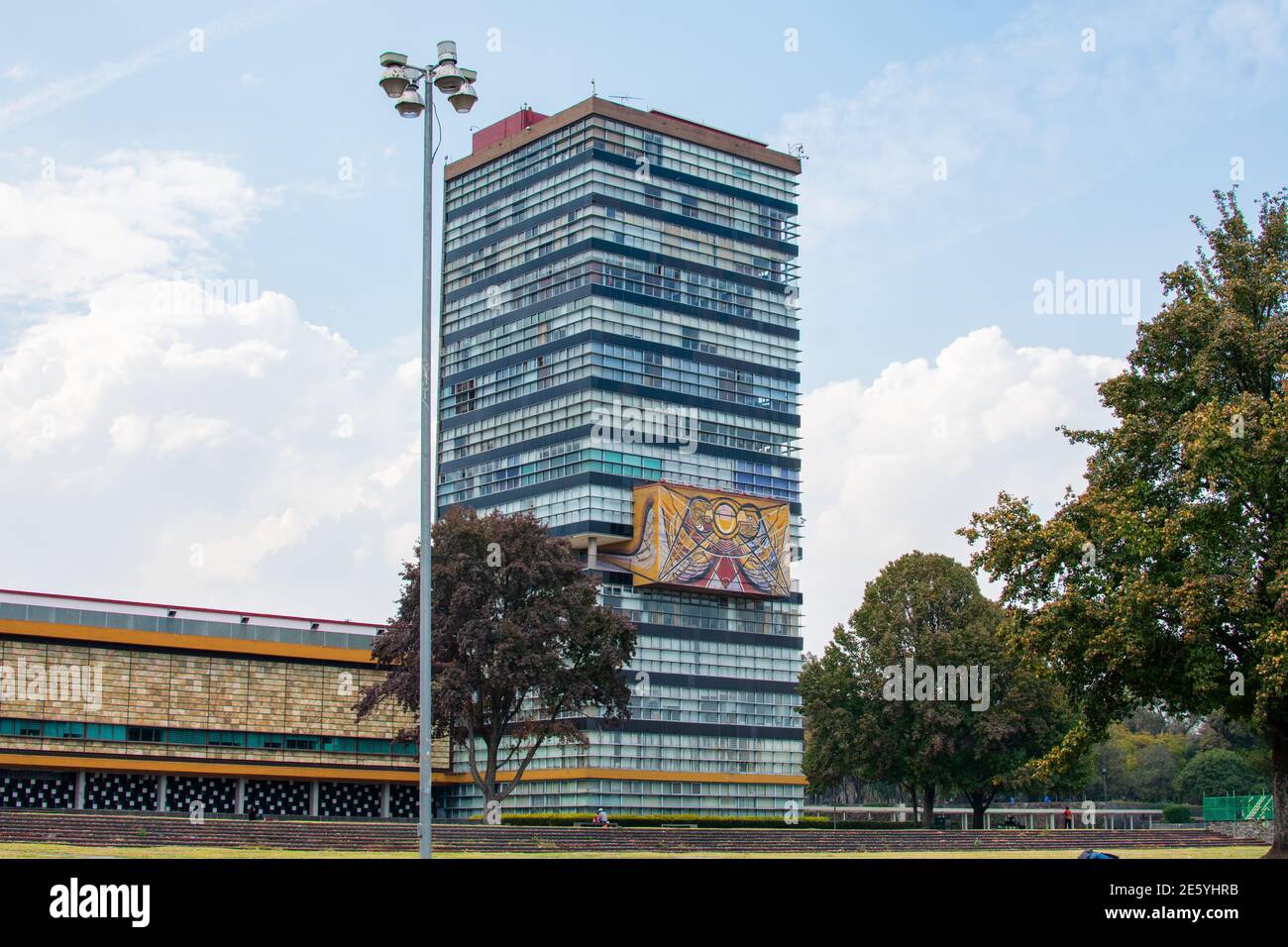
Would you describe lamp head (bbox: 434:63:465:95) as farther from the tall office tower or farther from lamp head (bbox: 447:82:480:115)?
the tall office tower

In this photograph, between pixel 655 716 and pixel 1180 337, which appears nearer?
pixel 1180 337

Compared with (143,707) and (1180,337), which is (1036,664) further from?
(143,707)

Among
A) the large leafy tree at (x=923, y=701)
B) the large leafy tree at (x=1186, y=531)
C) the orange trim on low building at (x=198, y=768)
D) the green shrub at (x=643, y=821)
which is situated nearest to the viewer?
the large leafy tree at (x=1186, y=531)

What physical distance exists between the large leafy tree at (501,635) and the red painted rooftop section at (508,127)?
69.8 meters

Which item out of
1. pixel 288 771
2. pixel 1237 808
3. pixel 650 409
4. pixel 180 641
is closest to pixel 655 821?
pixel 288 771

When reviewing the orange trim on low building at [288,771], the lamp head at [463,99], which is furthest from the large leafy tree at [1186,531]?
the orange trim on low building at [288,771]

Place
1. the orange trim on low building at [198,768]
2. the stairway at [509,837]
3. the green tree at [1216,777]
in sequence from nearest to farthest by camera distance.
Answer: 1. the stairway at [509,837]
2. the orange trim on low building at [198,768]
3. the green tree at [1216,777]

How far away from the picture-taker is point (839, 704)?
9600 cm

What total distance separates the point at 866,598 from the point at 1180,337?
174 ft

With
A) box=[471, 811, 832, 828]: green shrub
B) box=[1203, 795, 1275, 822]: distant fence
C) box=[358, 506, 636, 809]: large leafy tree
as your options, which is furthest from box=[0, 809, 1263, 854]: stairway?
box=[471, 811, 832, 828]: green shrub

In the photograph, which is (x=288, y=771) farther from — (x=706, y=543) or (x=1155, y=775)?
(x=1155, y=775)

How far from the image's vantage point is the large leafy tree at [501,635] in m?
68.2

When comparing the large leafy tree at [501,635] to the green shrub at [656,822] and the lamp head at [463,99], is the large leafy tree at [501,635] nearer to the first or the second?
the green shrub at [656,822]
